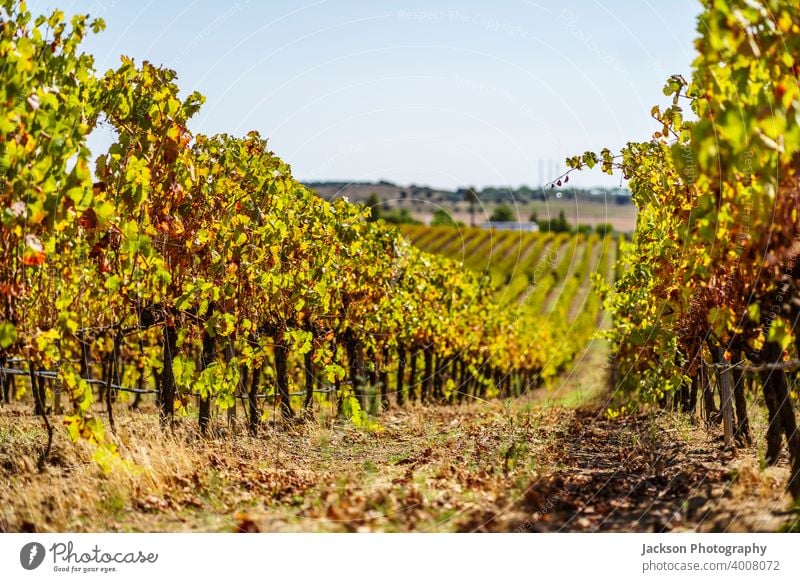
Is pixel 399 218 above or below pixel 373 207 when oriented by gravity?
above

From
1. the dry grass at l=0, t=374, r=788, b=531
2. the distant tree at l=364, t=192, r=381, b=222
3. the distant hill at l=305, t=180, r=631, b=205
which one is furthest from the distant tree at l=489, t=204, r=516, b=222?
the dry grass at l=0, t=374, r=788, b=531

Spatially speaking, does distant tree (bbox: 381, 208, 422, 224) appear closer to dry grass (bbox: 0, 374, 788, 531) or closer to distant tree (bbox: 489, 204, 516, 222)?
distant tree (bbox: 489, 204, 516, 222)

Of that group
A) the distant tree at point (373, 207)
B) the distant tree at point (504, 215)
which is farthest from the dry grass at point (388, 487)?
the distant tree at point (504, 215)

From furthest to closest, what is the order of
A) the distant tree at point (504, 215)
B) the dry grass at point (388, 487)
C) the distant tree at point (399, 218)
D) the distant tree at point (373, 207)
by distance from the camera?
the distant tree at point (504, 215), the distant tree at point (399, 218), the distant tree at point (373, 207), the dry grass at point (388, 487)

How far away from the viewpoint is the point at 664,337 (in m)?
9.09
